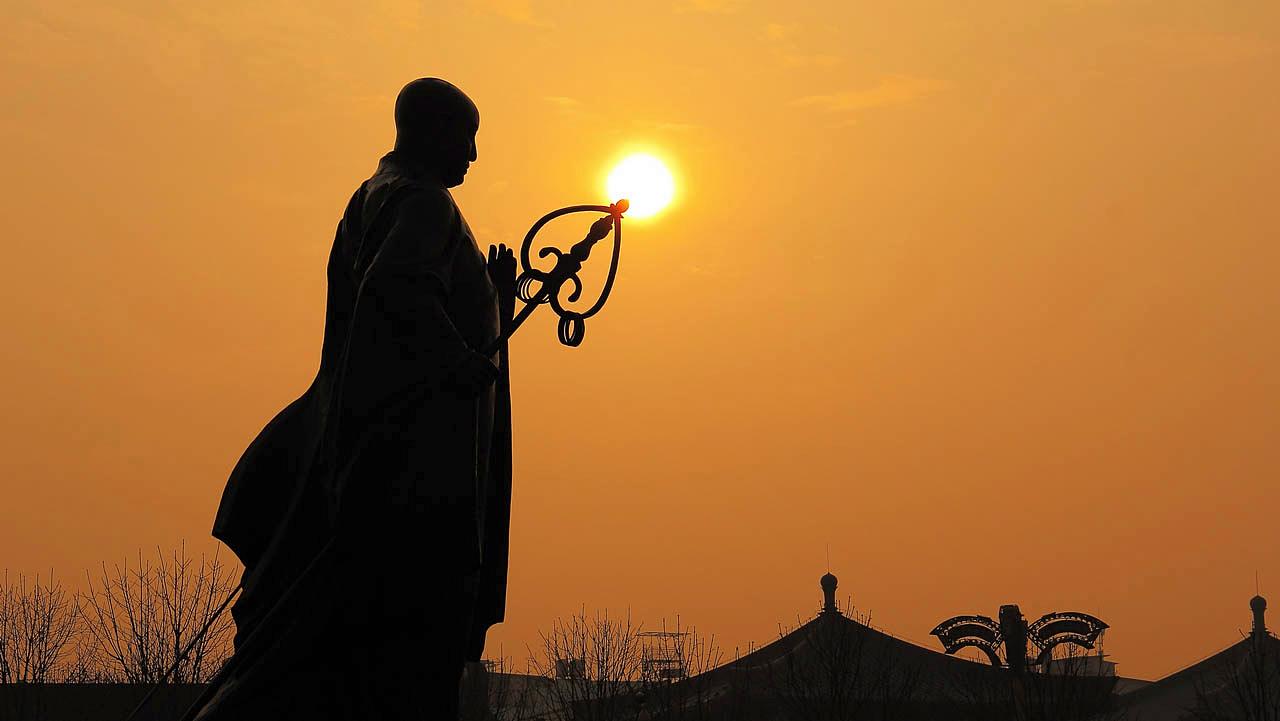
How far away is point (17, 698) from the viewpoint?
37.0 m

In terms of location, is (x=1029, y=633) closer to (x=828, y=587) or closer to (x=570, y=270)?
(x=828, y=587)

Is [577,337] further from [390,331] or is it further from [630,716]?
[630,716]

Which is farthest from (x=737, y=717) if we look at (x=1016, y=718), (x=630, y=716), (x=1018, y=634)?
(x=1018, y=634)

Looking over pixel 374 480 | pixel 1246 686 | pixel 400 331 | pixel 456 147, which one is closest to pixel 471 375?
pixel 400 331

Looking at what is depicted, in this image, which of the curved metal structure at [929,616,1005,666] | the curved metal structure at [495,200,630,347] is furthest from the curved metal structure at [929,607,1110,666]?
the curved metal structure at [495,200,630,347]

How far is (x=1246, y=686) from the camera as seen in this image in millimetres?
44906

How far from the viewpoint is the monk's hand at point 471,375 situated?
7391mm

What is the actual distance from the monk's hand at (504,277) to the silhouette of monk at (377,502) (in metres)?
0.50

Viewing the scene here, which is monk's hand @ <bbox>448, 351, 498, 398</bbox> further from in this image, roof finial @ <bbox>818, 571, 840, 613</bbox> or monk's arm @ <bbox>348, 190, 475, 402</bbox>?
roof finial @ <bbox>818, 571, 840, 613</bbox>

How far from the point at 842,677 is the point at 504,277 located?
36.7 m

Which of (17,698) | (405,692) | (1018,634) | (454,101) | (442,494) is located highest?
(1018,634)

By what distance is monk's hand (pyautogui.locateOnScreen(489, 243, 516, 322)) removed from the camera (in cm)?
838

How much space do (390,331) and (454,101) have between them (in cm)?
120

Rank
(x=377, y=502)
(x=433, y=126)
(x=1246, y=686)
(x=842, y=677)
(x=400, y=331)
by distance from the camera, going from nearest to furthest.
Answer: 1. (x=377, y=502)
2. (x=400, y=331)
3. (x=433, y=126)
4. (x=842, y=677)
5. (x=1246, y=686)
